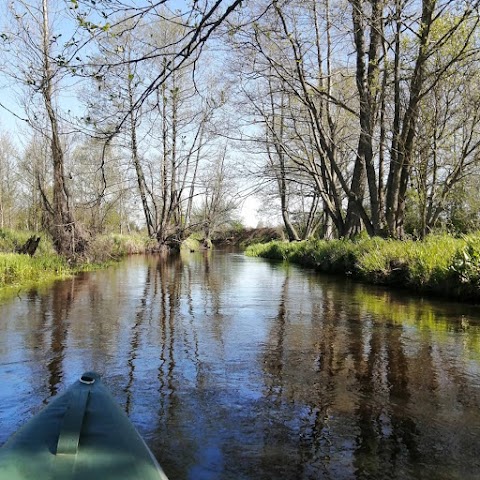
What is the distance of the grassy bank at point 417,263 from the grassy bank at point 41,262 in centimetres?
786

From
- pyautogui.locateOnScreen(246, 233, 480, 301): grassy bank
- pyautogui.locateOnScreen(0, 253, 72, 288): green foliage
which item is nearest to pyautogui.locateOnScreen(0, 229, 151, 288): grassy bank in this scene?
pyautogui.locateOnScreen(0, 253, 72, 288): green foliage

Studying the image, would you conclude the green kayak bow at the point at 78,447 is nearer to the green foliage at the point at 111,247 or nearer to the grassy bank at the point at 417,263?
the grassy bank at the point at 417,263

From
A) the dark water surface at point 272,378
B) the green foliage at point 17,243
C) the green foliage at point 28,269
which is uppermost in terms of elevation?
the green foliage at point 17,243

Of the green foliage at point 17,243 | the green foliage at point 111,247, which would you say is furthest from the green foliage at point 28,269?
the green foliage at point 111,247

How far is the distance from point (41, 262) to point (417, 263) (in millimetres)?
9101

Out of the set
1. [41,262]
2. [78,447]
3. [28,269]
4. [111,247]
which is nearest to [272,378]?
[78,447]

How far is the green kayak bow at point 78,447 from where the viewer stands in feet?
5.40

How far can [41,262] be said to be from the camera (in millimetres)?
12508

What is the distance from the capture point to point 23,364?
4.75 meters

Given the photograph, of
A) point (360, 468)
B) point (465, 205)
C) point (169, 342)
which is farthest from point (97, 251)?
point (360, 468)

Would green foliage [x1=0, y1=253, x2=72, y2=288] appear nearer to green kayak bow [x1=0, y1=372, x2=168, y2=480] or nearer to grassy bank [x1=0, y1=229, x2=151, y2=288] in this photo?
grassy bank [x1=0, y1=229, x2=151, y2=288]

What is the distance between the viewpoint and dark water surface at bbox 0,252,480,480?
2.93 metres

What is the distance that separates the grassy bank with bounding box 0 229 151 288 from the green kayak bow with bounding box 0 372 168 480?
909cm

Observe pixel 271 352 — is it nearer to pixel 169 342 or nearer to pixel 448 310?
pixel 169 342
